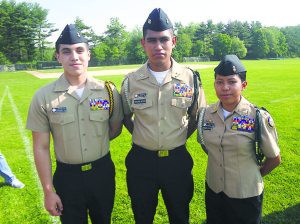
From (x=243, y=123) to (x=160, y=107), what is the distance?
Result: 34.6 inches

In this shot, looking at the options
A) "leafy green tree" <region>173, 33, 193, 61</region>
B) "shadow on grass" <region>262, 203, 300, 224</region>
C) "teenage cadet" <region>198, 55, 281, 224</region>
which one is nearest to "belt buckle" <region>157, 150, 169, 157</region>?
"teenage cadet" <region>198, 55, 281, 224</region>

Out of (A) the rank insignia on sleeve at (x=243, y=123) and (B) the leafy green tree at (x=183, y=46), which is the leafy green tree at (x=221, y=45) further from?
(A) the rank insignia on sleeve at (x=243, y=123)

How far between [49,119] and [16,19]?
70723 mm

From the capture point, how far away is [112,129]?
11.1 ft

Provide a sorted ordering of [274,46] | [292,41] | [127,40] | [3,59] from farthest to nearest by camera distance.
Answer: [292,41] → [274,46] → [127,40] → [3,59]

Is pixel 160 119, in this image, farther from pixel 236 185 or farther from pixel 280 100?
pixel 280 100

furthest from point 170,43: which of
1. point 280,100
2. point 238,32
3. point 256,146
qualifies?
point 238,32

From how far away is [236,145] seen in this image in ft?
9.49

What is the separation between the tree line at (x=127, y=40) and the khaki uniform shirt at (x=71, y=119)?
58515 mm

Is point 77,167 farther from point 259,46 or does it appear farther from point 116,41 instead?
point 259,46

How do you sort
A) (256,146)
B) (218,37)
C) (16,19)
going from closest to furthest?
1. (256,146)
2. (16,19)
3. (218,37)

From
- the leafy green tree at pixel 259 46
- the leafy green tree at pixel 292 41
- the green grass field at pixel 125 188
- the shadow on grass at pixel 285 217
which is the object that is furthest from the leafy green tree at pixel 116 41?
the shadow on grass at pixel 285 217

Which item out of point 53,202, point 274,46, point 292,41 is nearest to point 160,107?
point 53,202

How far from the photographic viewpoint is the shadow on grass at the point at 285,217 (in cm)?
401
